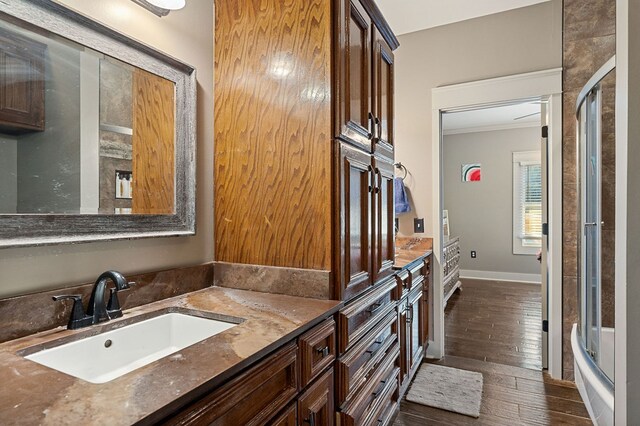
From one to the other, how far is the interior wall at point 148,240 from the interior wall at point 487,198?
5.69 meters

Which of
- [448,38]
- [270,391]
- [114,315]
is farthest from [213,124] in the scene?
[448,38]

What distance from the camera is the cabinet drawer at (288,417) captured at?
→ 3.18 ft

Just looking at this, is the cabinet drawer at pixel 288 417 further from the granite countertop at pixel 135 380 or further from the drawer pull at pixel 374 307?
the drawer pull at pixel 374 307

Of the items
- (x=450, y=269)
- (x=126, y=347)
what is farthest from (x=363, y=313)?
(x=450, y=269)

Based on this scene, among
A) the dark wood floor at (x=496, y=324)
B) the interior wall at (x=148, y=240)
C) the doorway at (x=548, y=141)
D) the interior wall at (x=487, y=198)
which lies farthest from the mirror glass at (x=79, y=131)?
the interior wall at (x=487, y=198)

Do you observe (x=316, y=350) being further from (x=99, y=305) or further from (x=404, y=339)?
(x=404, y=339)

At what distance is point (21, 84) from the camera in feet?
3.34

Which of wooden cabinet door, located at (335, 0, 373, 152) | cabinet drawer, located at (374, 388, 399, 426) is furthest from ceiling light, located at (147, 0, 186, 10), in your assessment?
cabinet drawer, located at (374, 388, 399, 426)

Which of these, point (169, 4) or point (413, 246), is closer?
point (169, 4)

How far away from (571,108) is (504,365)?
2.02m

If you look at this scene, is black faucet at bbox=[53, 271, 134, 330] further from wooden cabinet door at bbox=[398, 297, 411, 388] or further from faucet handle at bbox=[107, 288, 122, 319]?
wooden cabinet door at bbox=[398, 297, 411, 388]

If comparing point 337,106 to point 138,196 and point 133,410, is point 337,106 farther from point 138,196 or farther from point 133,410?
point 133,410

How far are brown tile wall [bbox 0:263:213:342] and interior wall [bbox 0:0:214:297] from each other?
0.11ft
